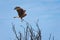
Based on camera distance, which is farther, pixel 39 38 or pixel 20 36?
pixel 20 36

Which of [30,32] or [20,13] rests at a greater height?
[20,13]

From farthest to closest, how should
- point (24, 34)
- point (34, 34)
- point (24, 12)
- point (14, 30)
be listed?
point (14, 30)
point (24, 34)
point (34, 34)
point (24, 12)

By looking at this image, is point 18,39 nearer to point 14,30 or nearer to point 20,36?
point 20,36

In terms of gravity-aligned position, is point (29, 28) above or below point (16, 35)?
above

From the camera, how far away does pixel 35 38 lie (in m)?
2.76

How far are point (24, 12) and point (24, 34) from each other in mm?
620

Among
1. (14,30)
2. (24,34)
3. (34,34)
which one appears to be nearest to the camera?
(34,34)

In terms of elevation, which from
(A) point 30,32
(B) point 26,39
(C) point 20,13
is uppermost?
(C) point 20,13

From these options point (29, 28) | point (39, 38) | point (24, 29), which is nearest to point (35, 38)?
point (39, 38)

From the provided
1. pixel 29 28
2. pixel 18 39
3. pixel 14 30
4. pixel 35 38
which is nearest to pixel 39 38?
pixel 35 38

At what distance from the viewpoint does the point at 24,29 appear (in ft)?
10.4

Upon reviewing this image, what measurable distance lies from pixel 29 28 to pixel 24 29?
1.05 ft

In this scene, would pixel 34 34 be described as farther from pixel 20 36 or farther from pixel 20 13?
pixel 20 13

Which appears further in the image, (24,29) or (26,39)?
(24,29)
